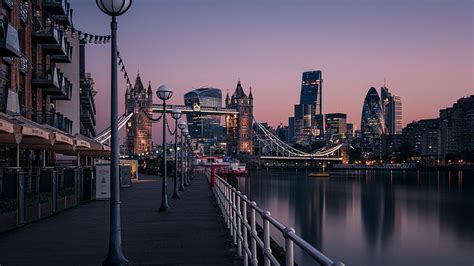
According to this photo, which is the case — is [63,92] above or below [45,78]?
below

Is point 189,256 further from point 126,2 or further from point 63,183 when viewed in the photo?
point 63,183

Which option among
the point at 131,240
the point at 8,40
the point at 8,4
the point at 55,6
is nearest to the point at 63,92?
the point at 55,6

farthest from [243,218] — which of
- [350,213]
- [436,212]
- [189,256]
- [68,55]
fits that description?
[436,212]

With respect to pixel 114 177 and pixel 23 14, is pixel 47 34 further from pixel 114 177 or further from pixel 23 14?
pixel 114 177

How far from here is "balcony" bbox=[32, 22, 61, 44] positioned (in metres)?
36.8

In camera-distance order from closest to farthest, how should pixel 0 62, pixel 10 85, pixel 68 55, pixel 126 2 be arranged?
pixel 126 2
pixel 0 62
pixel 10 85
pixel 68 55

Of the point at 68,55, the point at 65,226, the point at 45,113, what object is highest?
the point at 68,55

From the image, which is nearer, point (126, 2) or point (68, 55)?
point (126, 2)

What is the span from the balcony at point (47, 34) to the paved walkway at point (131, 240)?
19.7 m

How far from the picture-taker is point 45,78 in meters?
37.7

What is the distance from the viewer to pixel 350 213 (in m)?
57.2

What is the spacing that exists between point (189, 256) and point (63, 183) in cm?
1503

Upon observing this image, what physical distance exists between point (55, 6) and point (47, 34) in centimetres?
615

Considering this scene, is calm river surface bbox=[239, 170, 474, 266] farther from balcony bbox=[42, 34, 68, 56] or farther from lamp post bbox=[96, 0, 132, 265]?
lamp post bbox=[96, 0, 132, 265]
